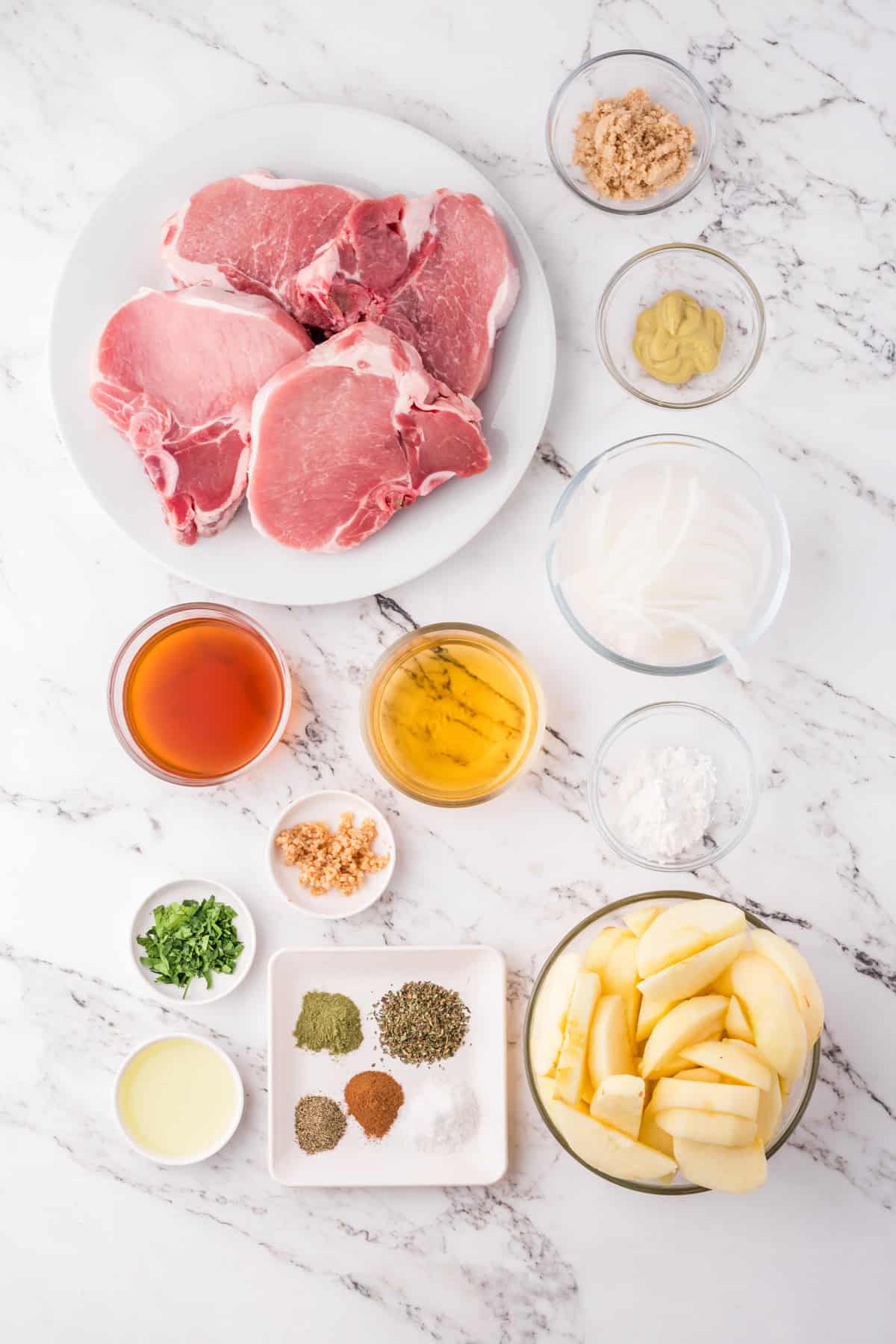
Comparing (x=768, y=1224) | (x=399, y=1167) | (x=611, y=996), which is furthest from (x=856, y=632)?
(x=399, y=1167)

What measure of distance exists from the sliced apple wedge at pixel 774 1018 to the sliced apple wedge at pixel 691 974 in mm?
49

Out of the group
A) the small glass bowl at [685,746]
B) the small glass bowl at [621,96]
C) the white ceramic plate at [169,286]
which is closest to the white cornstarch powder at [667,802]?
the small glass bowl at [685,746]

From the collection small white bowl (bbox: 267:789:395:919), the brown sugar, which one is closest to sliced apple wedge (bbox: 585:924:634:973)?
small white bowl (bbox: 267:789:395:919)

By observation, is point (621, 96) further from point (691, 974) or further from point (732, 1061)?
point (732, 1061)

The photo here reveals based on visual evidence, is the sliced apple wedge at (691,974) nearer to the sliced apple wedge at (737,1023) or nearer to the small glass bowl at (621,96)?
the sliced apple wedge at (737,1023)

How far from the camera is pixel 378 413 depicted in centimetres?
178

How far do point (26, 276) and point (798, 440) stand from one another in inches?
58.5

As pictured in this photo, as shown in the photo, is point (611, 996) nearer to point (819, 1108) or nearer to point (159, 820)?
point (819, 1108)

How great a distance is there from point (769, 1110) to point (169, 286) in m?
1.71

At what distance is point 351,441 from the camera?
179 cm

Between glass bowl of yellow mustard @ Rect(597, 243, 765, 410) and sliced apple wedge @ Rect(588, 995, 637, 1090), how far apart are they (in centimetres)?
106

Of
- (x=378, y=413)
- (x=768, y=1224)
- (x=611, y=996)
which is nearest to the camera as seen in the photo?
(x=611, y=996)

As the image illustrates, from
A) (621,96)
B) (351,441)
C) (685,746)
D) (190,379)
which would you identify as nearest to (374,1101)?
(685,746)

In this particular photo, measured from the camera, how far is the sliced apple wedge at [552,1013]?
5.23ft
